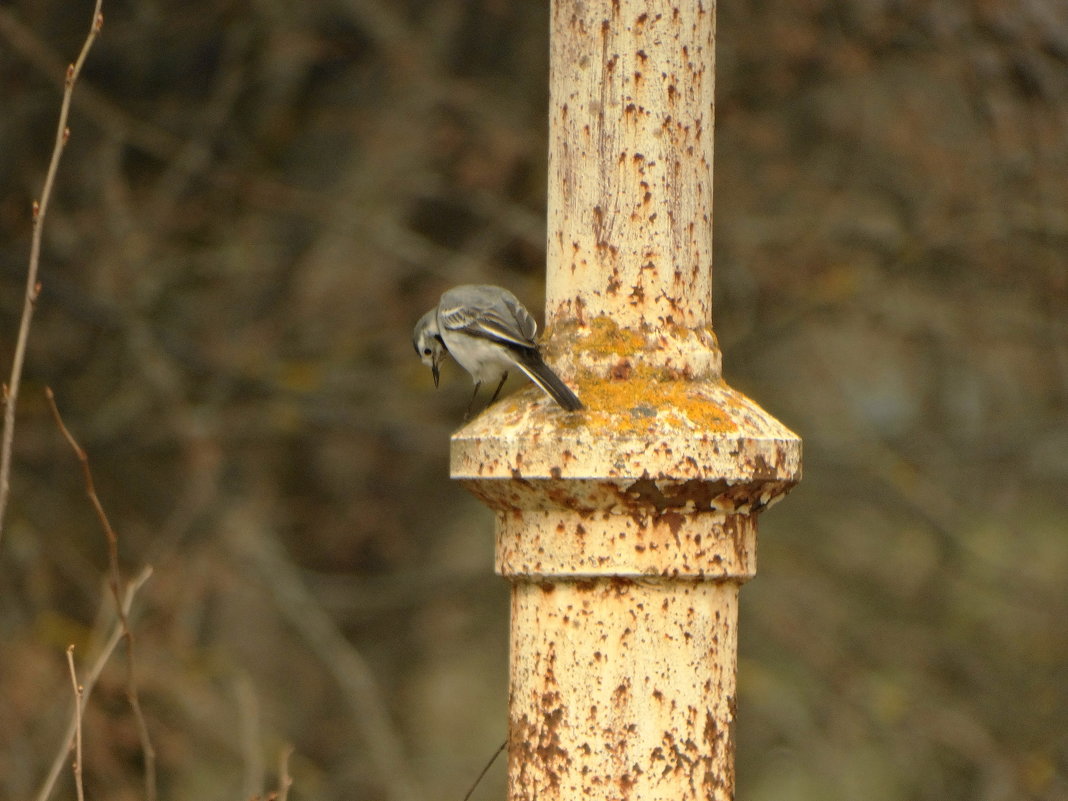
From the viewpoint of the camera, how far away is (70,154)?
20.4 ft

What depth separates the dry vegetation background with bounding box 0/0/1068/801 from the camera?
6020 mm

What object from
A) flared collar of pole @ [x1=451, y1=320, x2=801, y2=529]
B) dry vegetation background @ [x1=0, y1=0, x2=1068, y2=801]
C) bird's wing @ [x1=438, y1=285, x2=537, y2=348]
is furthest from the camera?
dry vegetation background @ [x1=0, y1=0, x2=1068, y2=801]

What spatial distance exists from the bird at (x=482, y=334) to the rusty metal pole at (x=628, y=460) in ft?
0.51

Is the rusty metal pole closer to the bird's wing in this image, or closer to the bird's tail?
the bird's tail

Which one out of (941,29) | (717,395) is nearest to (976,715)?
(941,29)

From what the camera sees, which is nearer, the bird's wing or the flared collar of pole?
the flared collar of pole

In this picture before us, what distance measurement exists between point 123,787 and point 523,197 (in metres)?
3.25

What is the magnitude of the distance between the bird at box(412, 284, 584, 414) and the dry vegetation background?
9.18ft

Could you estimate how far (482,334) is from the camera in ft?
8.92

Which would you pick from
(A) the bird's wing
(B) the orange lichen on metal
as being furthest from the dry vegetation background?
(B) the orange lichen on metal

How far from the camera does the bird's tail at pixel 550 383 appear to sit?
5.94 feet

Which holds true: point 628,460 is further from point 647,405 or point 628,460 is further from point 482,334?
point 482,334

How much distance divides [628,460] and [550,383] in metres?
0.16

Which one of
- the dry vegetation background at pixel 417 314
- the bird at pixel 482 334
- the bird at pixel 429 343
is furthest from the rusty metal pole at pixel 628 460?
the dry vegetation background at pixel 417 314
